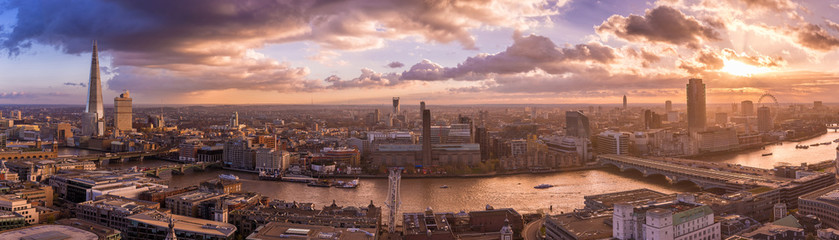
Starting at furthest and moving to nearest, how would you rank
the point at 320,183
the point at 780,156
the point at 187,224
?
the point at 780,156 → the point at 320,183 → the point at 187,224

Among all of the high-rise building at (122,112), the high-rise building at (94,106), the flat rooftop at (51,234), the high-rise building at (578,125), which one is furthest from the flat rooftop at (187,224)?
the high-rise building at (122,112)

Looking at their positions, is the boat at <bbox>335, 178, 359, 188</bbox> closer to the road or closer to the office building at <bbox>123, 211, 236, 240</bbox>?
the office building at <bbox>123, 211, 236, 240</bbox>

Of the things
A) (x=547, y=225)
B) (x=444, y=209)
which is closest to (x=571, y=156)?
(x=444, y=209)

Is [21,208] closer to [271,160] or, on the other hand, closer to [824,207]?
[271,160]

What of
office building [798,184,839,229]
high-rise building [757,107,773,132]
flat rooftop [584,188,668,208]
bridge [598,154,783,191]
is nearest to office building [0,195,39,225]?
flat rooftop [584,188,668,208]

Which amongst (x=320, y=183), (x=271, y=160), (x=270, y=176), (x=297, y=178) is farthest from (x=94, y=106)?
(x=320, y=183)

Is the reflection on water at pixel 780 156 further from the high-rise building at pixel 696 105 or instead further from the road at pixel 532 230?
the road at pixel 532 230
